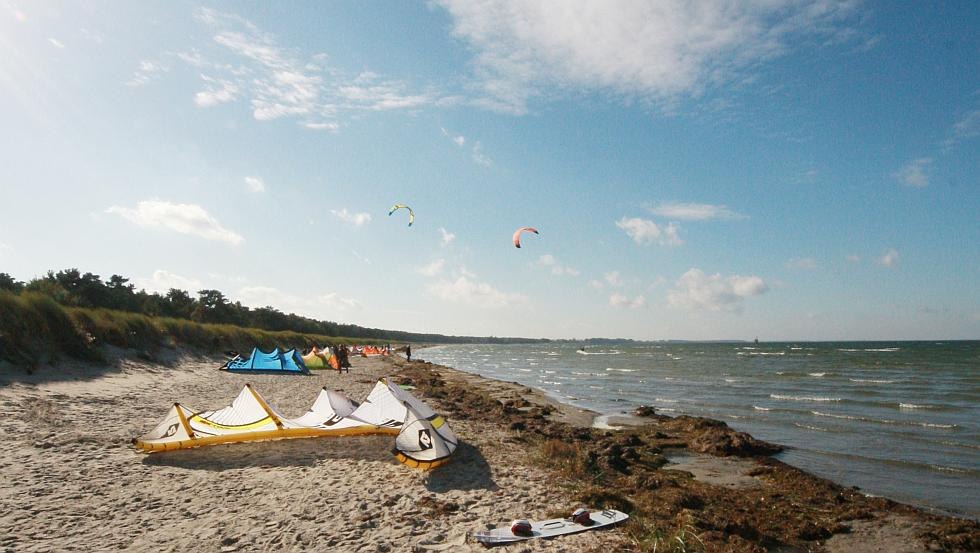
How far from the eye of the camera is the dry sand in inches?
232

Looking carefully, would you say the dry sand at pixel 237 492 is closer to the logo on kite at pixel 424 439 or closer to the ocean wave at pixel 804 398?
the logo on kite at pixel 424 439

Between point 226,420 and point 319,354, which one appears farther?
point 319,354

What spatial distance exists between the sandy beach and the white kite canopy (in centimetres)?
24

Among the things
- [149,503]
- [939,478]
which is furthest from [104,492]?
[939,478]

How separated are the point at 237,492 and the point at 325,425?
3566mm

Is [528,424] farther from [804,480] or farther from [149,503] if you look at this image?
[149,503]

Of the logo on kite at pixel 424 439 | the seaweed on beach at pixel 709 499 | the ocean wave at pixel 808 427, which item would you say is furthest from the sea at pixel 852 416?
the logo on kite at pixel 424 439

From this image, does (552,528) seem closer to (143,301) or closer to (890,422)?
(890,422)

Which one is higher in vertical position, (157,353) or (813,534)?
(157,353)

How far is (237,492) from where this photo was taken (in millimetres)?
7422

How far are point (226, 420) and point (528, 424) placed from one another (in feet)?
26.1

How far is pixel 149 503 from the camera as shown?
22.3 ft

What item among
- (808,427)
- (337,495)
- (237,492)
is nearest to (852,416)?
(808,427)

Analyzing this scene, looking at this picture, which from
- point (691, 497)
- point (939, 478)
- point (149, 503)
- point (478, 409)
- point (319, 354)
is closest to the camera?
point (149, 503)
